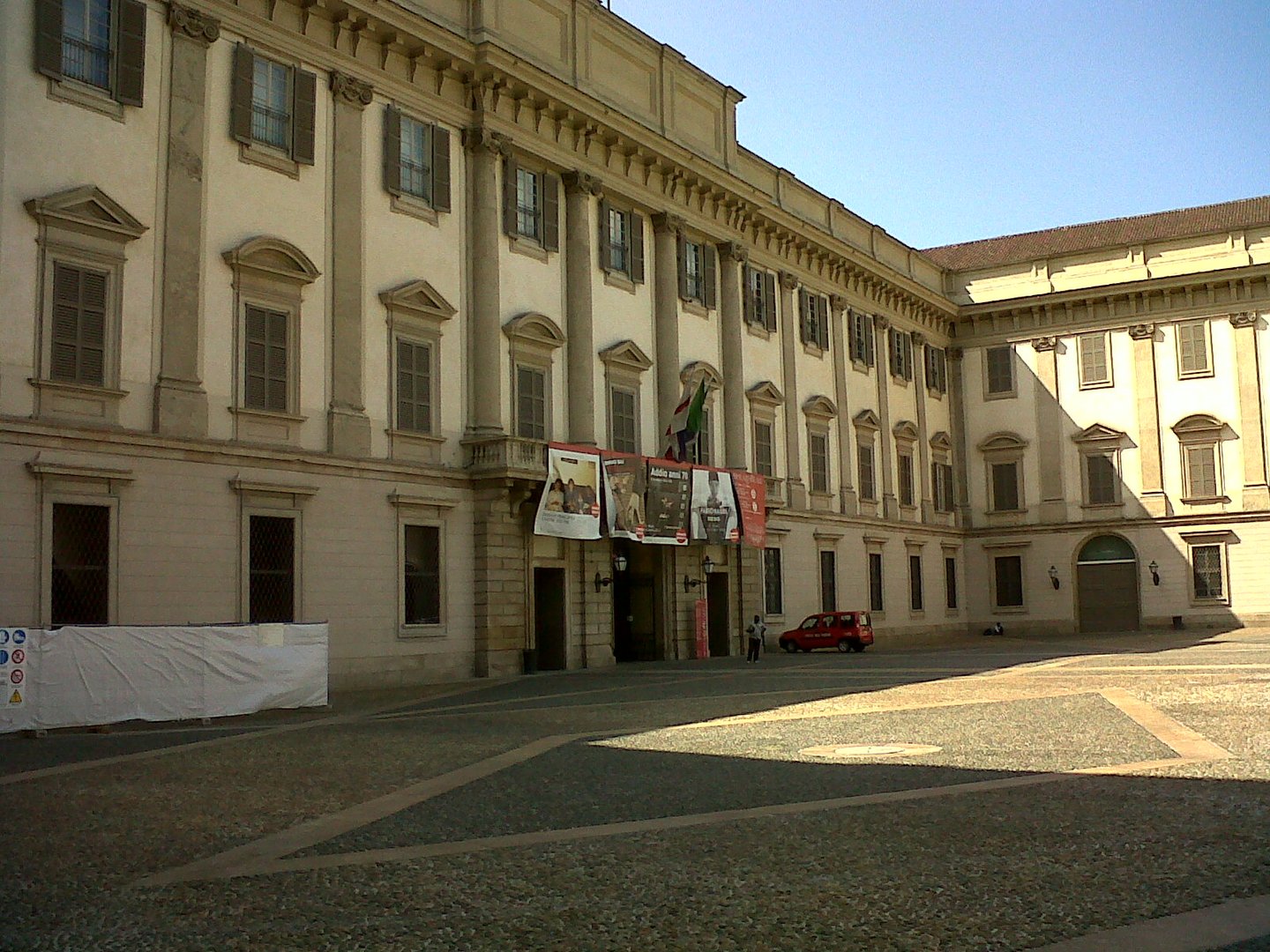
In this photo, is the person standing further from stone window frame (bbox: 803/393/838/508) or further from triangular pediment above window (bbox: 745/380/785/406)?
stone window frame (bbox: 803/393/838/508)

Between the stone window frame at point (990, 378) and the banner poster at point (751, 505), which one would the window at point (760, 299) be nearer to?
the banner poster at point (751, 505)

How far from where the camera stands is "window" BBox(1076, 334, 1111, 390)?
50.3 meters

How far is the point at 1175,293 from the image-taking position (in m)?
49.1

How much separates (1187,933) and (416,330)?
22.6 metres

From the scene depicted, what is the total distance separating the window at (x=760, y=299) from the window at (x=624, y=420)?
7.22 m

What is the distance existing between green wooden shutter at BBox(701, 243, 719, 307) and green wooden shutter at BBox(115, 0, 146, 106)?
60.2ft

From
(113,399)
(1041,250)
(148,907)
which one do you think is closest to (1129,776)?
(148,907)

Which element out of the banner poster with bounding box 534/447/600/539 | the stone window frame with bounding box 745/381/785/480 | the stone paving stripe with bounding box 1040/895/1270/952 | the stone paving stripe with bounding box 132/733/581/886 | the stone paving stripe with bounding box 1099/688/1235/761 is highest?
the stone window frame with bounding box 745/381/785/480

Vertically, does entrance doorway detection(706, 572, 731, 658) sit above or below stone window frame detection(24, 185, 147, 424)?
below

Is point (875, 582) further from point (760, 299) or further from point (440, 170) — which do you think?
point (440, 170)

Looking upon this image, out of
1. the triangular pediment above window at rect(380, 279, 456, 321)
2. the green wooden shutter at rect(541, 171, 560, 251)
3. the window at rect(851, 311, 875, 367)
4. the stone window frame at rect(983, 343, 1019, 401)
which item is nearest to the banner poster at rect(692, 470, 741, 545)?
the green wooden shutter at rect(541, 171, 560, 251)

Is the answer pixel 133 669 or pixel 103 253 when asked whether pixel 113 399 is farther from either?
pixel 133 669

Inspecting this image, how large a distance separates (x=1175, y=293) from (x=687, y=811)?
4503 cm

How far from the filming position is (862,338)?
46219mm
